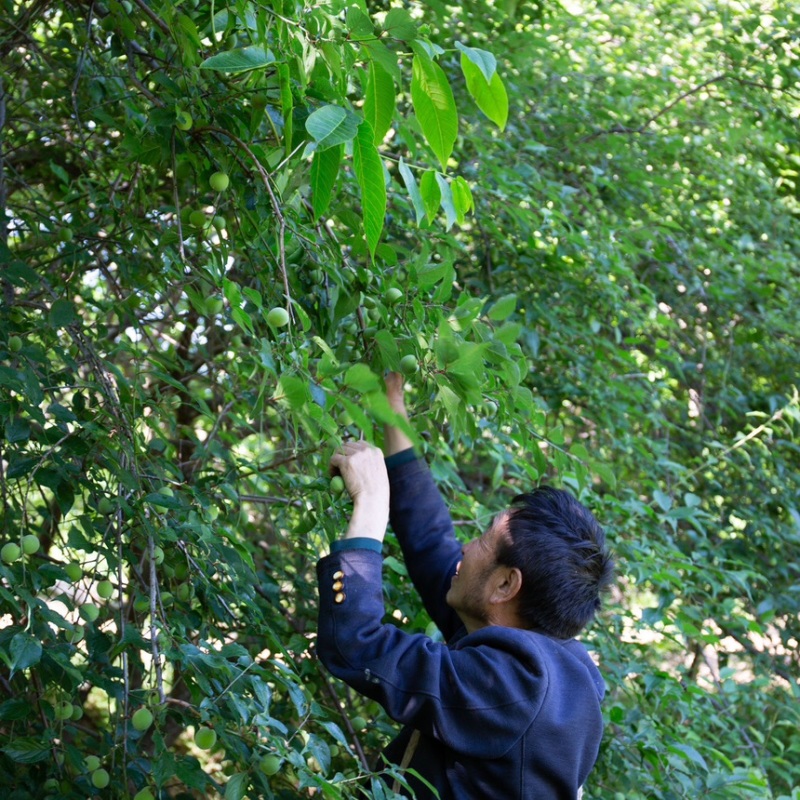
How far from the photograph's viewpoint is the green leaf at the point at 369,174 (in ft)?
4.27

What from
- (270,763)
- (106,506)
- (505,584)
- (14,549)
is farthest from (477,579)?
(14,549)

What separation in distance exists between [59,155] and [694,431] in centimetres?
279

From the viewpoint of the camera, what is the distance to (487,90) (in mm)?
1441

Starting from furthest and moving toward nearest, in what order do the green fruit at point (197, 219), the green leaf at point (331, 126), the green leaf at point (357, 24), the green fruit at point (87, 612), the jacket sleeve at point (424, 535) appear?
A: 1. the jacket sleeve at point (424, 535)
2. the green fruit at point (197, 219)
3. the green fruit at point (87, 612)
4. the green leaf at point (357, 24)
5. the green leaf at point (331, 126)

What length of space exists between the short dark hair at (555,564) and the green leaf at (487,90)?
0.69 meters

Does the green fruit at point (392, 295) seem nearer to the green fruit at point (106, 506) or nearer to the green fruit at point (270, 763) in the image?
the green fruit at point (106, 506)

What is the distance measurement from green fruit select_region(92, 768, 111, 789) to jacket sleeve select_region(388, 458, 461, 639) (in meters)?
0.71

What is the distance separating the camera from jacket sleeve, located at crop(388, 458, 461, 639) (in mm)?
2094

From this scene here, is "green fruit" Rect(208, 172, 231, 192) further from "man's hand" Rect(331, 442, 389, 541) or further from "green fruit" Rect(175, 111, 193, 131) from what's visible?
"man's hand" Rect(331, 442, 389, 541)

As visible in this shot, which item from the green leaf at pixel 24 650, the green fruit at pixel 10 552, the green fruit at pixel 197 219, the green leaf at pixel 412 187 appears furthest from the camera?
the green fruit at pixel 197 219

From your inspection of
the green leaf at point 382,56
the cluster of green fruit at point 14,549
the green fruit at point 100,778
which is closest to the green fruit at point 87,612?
the cluster of green fruit at point 14,549

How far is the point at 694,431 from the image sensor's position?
4.49 metres

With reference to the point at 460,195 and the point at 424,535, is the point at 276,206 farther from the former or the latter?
the point at 424,535

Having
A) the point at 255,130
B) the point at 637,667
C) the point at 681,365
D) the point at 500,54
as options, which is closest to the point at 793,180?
the point at 681,365
